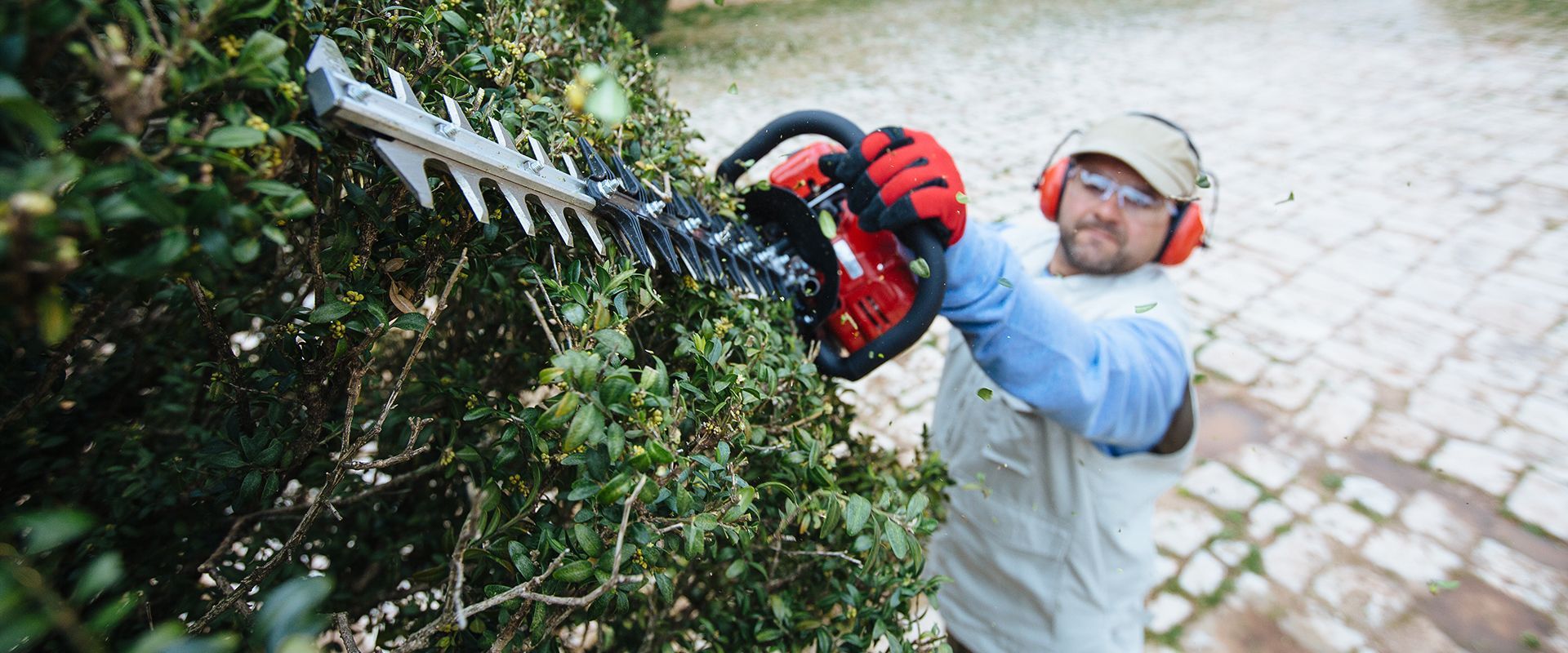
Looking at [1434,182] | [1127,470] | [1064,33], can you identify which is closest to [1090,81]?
[1064,33]

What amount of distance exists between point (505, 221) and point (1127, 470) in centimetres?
187

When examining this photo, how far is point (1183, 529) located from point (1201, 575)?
0.81ft

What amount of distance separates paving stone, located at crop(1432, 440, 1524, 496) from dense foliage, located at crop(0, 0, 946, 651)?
11.1 ft

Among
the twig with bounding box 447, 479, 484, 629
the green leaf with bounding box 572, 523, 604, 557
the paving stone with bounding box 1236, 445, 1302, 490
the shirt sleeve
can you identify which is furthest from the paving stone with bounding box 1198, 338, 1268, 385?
the twig with bounding box 447, 479, 484, 629

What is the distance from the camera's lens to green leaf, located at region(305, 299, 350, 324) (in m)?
0.97

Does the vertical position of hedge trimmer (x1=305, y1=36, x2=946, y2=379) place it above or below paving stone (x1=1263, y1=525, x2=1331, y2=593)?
above

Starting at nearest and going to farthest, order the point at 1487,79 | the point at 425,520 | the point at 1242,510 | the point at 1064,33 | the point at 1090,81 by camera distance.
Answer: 1. the point at 425,520
2. the point at 1242,510
3. the point at 1487,79
4. the point at 1090,81
5. the point at 1064,33

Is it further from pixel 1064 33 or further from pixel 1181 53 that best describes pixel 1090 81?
pixel 1064 33

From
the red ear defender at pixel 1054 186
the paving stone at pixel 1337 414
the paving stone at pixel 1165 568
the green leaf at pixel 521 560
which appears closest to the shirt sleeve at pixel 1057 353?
the red ear defender at pixel 1054 186

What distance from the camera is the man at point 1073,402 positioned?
186cm

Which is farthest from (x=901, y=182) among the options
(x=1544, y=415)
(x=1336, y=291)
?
(x=1336, y=291)

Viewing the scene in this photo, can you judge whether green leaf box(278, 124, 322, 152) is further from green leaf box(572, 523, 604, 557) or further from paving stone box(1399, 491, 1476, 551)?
paving stone box(1399, 491, 1476, 551)

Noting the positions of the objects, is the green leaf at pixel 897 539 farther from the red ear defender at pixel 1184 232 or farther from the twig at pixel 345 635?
the red ear defender at pixel 1184 232

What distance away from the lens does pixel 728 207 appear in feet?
4.97
